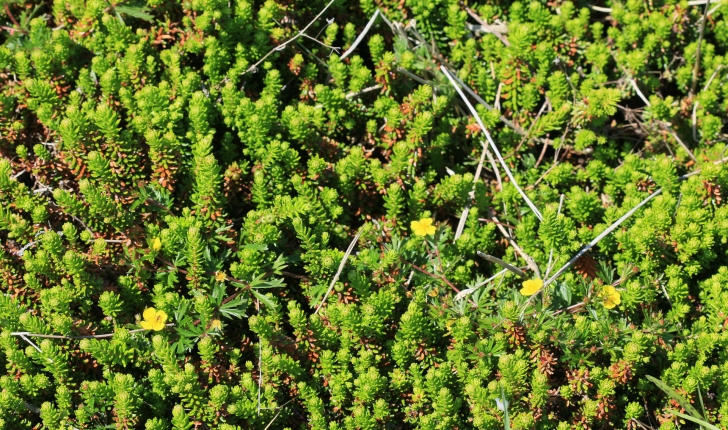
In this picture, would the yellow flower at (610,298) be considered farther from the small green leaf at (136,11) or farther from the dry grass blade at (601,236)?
the small green leaf at (136,11)

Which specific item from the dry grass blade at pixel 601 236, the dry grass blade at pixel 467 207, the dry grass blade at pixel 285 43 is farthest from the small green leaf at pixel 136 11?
the dry grass blade at pixel 601 236

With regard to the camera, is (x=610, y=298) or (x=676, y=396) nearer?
(x=676, y=396)

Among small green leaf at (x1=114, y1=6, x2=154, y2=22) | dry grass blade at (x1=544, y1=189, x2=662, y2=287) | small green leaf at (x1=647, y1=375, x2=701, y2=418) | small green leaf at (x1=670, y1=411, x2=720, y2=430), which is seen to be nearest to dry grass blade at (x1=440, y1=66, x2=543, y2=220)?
dry grass blade at (x1=544, y1=189, x2=662, y2=287)

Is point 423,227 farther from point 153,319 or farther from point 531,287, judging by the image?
point 153,319

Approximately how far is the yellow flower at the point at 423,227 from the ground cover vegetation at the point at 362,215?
0.11ft

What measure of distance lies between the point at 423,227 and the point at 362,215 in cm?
47

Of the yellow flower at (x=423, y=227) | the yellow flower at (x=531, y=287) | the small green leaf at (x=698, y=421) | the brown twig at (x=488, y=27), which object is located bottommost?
the small green leaf at (x=698, y=421)

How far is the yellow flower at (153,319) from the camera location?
11.6ft

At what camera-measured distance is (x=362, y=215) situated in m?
4.29

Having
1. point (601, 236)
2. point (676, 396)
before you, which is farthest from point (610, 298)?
point (676, 396)

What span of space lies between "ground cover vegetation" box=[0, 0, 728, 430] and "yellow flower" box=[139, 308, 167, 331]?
0.04 feet

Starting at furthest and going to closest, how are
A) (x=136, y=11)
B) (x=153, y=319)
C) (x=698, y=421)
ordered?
(x=136, y=11) < (x=153, y=319) < (x=698, y=421)

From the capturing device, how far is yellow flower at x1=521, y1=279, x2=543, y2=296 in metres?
3.71

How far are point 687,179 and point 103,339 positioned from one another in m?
3.27
